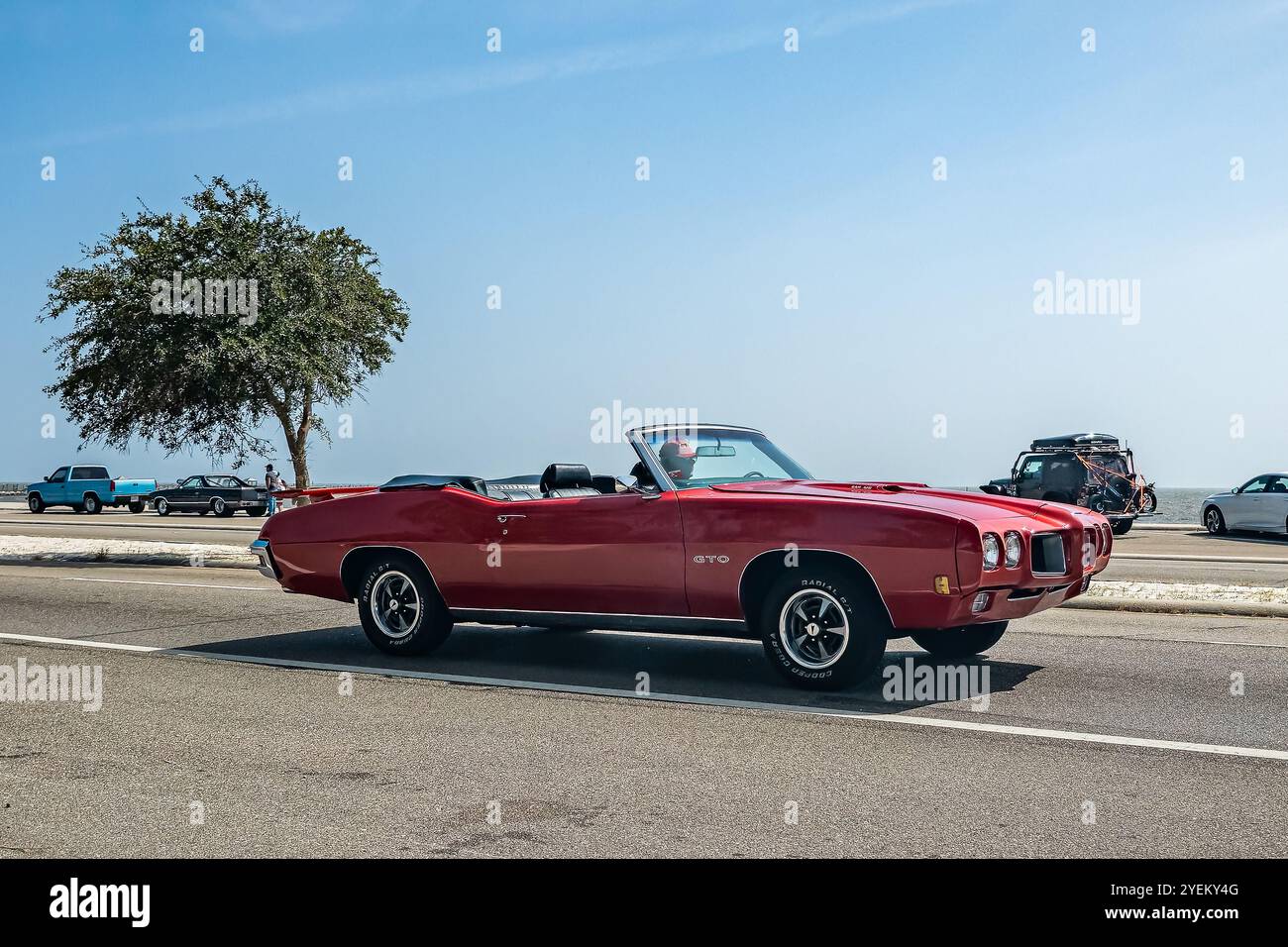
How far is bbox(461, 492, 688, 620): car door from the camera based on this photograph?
7.74m

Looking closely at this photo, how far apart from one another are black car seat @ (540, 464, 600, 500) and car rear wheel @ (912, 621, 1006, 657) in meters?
2.57

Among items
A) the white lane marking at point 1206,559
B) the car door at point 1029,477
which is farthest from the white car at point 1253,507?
the white lane marking at point 1206,559

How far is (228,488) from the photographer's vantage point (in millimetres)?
48438

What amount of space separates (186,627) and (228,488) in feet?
129

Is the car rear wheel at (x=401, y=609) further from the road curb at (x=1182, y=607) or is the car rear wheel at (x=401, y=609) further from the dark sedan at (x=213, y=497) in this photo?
the dark sedan at (x=213, y=497)

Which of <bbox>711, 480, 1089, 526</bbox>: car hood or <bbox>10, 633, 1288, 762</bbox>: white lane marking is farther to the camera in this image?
<bbox>711, 480, 1089, 526</bbox>: car hood

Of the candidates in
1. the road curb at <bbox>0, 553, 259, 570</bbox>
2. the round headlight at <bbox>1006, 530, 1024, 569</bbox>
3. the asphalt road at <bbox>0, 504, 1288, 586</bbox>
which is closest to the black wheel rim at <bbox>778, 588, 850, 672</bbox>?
the round headlight at <bbox>1006, 530, 1024, 569</bbox>

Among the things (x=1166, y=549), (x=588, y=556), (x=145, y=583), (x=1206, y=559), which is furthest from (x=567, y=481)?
(x=1166, y=549)

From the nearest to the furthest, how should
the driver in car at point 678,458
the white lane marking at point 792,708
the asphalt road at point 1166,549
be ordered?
the white lane marking at point 792,708 → the driver in car at point 678,458 → the asphalt road at point 1166,549

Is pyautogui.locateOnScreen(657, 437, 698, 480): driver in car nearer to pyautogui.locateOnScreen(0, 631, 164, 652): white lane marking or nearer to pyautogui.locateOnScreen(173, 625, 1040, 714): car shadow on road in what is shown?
pyautogui.locateOnScreen(173, 625, 1040, 714): car shadow on road

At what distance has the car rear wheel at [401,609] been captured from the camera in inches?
352

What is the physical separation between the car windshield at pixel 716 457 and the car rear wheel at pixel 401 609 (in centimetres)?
209
